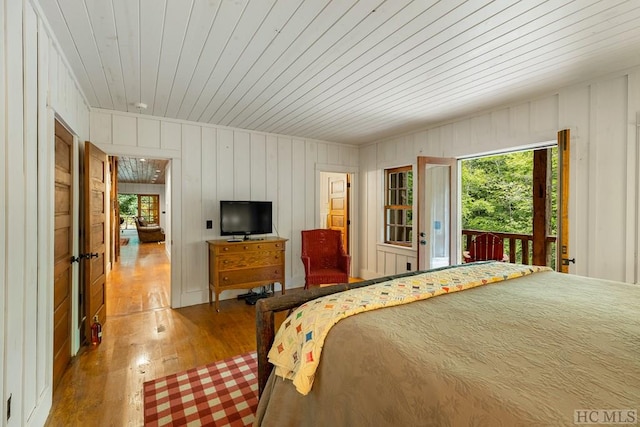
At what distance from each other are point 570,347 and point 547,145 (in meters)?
2.69

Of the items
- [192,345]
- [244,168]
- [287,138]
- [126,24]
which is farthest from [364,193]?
[126,24]

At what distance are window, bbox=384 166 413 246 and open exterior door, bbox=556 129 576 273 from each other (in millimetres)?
2074

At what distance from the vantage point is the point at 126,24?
5.94 feet

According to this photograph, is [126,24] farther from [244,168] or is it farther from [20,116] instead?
[244,168]

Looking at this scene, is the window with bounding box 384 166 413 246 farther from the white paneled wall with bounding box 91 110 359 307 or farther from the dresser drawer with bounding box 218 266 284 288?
the dresser drawer with bounding box 218 266 284 288

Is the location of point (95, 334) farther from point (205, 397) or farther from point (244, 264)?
point (244, 264)

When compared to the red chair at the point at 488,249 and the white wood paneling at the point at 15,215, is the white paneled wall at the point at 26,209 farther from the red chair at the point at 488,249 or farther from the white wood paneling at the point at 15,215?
the red chair at the point at 488,249

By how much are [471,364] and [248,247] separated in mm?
3276

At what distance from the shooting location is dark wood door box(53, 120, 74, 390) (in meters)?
2.12

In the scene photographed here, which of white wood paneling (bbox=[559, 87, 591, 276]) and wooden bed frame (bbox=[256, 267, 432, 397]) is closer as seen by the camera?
wooden bed frame (bbox=[256, 267, 432, 397])

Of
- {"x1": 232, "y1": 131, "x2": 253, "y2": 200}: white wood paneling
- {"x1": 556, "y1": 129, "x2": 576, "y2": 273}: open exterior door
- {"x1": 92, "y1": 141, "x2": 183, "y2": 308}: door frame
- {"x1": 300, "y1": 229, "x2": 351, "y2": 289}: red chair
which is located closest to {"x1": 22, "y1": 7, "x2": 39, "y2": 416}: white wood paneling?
{"x1": 92, "y1": 141, "x2": 183, "y2": 308}: door frame

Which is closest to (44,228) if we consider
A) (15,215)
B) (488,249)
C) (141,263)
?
(15,215)

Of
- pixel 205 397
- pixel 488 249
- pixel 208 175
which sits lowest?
pixel 205 397

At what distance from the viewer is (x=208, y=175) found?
4.05 meters
